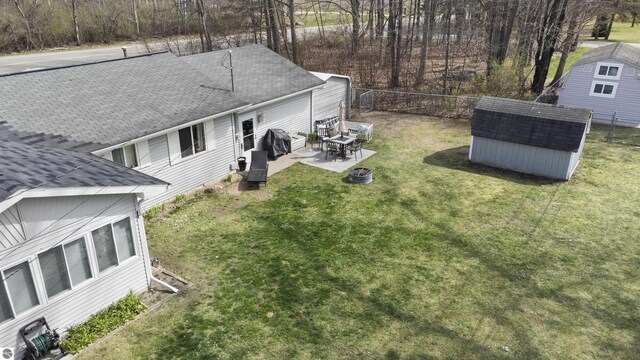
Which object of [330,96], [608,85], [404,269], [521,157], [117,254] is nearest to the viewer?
[117,254]

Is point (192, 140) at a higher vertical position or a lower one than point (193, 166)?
higher

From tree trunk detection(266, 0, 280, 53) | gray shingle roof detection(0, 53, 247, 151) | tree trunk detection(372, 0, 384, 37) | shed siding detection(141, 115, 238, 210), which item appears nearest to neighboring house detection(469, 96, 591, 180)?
gray shingle roof detection(0, 53, 247, 151)

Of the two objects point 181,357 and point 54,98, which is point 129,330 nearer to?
point 181,357

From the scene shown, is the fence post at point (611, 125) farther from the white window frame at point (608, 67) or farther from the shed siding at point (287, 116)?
the shed siding at point (287, 116)

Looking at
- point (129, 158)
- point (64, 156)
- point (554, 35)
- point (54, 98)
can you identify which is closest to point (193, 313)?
point (64, 156)

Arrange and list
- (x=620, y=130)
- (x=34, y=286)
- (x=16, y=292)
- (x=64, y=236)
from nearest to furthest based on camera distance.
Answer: (x=16, y=292)
(x=34, y=286)
(x=64, y=236)
(x=620, y=130)

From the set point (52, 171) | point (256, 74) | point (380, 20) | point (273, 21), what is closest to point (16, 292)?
point (52, 171)

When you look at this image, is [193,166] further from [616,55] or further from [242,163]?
[616,55]
